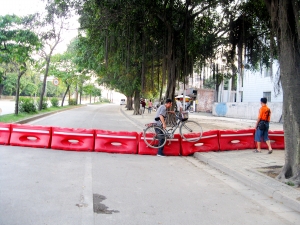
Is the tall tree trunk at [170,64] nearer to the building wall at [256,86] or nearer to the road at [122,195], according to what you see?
the road at [122,195]

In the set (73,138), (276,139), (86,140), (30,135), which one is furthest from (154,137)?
(276,139)

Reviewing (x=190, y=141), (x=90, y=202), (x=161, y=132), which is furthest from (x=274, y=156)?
(x=90, y=202)

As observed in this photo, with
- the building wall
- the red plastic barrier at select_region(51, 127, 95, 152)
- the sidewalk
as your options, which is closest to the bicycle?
the sidewalk

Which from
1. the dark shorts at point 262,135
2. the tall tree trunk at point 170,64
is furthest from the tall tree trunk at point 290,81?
the tall tree trunk at point 170,64

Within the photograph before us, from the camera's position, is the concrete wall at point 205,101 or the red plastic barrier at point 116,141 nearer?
the red plastic barrier at point 116,141

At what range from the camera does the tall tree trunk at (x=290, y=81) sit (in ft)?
22.0

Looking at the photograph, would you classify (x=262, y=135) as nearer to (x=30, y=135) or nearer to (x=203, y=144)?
(x=203, y=144)

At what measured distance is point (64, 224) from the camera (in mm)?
4039

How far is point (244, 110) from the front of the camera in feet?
102

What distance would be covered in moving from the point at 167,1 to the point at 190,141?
7550mm

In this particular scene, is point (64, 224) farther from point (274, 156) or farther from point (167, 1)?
point (167, 1)

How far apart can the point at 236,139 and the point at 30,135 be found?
7.12 meters

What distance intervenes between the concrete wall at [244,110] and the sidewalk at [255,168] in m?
16.2

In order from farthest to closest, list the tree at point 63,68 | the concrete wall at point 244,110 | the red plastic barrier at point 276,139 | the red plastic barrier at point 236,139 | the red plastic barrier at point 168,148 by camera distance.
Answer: the tree at point 63,68, the concrete wall at point 244,110, the red plastic barrier at point 276,139, the red plastic barrier at point 236,139, the red plastic barrier at point 168,148
